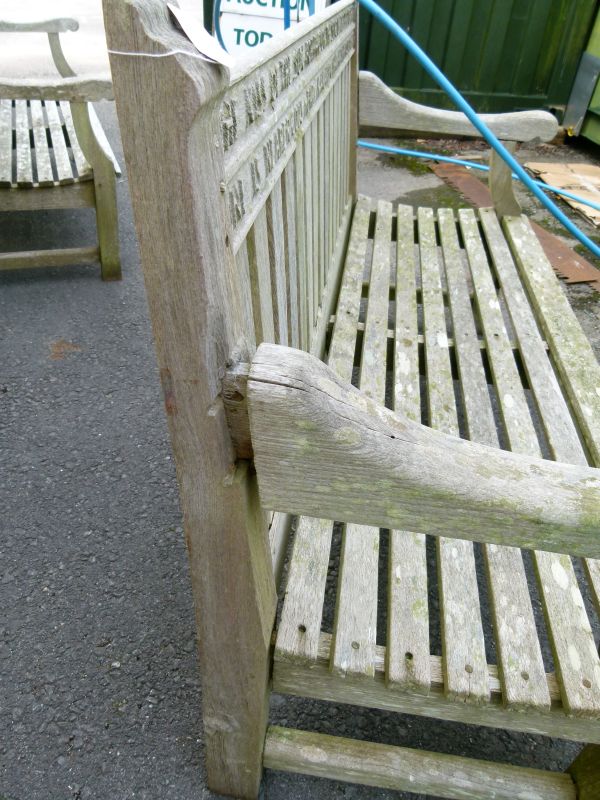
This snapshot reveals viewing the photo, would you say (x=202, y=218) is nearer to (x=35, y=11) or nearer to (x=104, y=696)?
(x=104, y=696)

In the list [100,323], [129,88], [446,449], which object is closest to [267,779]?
[446,449]

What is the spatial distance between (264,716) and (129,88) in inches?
41.5

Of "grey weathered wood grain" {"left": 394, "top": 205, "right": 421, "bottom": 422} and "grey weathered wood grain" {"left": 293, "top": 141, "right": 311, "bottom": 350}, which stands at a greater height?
"grey weathered wood grain" {"left": 293, "top": 141, "right": 311, "bottom": 350}

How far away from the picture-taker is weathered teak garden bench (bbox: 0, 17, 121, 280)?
2244mm

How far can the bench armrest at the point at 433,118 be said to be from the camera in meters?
2.54

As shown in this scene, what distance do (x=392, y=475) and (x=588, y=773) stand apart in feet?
2.70

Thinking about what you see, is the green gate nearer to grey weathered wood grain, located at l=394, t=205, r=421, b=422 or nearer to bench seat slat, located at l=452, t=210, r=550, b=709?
grey weathered wood grain, located at l=394, t=205, r=421, b=422

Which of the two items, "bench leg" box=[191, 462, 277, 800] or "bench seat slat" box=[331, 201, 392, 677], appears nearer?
"bench leg" box=[191, 462, 277, 800]

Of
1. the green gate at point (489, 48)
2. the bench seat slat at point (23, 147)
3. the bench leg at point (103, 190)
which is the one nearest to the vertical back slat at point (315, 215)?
the bench leg at point (103, 190)

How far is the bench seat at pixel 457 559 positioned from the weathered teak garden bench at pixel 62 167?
1.08m

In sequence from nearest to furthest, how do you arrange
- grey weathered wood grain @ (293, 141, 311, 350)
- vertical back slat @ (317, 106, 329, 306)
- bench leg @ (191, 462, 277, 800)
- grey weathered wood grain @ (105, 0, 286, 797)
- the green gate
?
grey weathered wood grain @ (105, 0, 286, 797) < bench leg @ (191, 462, 277, 800) < grey weathered wood grain @ (293, 141, 311, 350) < vertical back slat @ (317, 106, 329, 306) < the green gate

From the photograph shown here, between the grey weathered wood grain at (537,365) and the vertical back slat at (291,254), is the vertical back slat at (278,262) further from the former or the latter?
the grey weathered wood grain at (537,365)

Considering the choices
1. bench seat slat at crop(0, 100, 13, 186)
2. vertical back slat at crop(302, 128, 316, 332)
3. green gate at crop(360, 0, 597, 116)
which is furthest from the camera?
green gate at crop(360, 0, 597, 116)

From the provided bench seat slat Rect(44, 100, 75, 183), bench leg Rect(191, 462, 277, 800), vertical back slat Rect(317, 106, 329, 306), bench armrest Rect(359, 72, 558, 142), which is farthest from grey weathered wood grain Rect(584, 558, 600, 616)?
bench seat slat Rect(44, 100, 75, 183)
